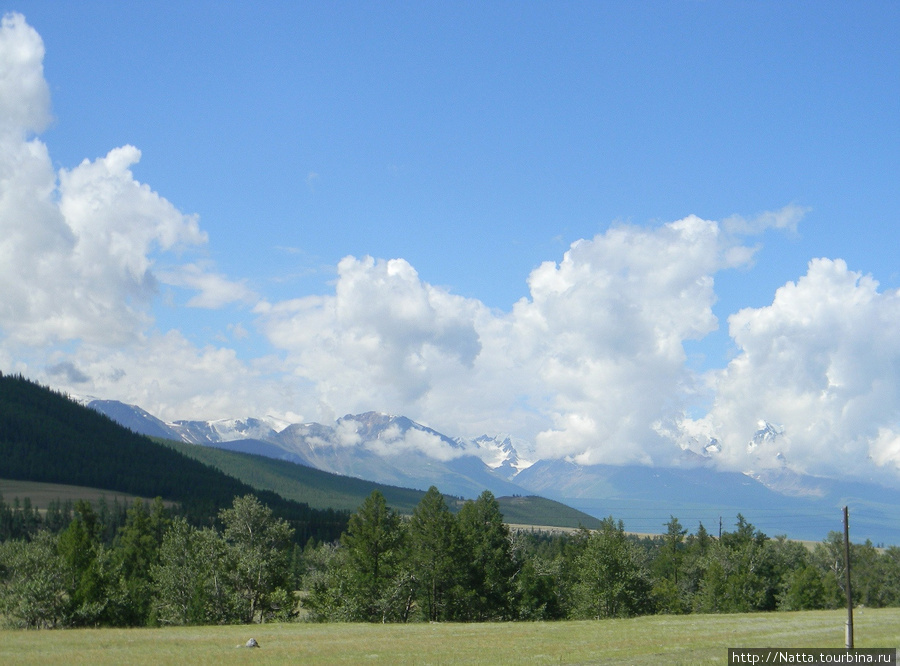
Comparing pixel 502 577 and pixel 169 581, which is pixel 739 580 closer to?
pixel 502 577

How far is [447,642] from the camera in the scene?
4884cm

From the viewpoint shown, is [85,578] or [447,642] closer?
[447,642]

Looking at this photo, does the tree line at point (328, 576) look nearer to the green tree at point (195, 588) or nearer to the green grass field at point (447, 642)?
the green tree at point (195, 588)

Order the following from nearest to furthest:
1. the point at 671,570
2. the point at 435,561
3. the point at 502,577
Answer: the point at 435,561
the point at 502,577
the point at 671,570

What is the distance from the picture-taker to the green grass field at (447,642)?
39719mm

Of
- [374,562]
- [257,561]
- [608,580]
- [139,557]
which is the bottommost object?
[139,557]

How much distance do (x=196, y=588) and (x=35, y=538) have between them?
31400 millimetres

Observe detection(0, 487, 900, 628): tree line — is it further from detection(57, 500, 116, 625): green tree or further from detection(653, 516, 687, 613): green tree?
detection(653, 516, 687, 613): green tree

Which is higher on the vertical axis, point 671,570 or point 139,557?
point 139,557

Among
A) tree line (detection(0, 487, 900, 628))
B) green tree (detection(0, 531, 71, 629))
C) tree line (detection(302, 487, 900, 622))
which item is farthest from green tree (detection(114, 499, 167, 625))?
tree line (detection(302, 487, 900, 622))

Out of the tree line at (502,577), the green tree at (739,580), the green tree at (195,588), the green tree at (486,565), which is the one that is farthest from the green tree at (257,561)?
the green tree at (739,580)

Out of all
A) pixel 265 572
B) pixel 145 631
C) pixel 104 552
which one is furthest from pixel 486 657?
pixel 104 552

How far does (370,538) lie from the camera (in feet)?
267

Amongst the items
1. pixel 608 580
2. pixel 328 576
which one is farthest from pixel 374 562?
pixel 608 580
